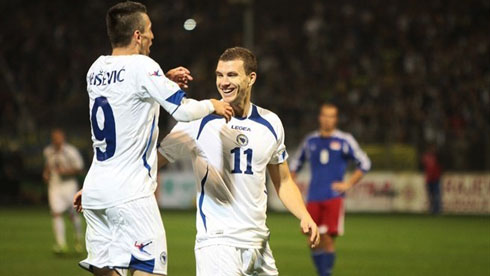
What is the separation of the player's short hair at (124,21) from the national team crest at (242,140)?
1.00 metres

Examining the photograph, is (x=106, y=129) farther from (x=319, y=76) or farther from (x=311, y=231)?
(x=319, y=76)

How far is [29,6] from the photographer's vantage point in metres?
36.6

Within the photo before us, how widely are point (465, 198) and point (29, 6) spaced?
760 inches

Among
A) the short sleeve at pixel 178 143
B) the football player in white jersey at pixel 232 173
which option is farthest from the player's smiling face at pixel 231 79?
the short sleeve at pixel 178 143

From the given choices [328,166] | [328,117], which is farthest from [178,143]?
[328,166]

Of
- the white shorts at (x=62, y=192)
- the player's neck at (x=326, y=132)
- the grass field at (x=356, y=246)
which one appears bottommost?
the grass field at (x=356, y=246)

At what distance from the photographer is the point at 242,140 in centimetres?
618

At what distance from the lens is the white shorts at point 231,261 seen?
5875mm

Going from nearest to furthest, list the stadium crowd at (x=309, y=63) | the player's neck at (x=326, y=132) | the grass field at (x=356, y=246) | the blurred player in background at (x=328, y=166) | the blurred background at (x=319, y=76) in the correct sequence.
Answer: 1. the blurred player in background at (x=328, y=166)
2. the player's neck at (x=326, y=132)
3. the grass field at (x=356, y=246)
4. the blurred background at (x=319, y=76)
5. the stadium crowd at (x=309, y=63)

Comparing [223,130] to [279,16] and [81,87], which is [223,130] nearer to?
[81,87]

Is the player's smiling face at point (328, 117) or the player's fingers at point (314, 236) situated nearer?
the player's fingers at point (314, 236)

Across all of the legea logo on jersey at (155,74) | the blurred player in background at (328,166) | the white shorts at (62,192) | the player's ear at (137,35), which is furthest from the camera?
the white shorts at (62,192)

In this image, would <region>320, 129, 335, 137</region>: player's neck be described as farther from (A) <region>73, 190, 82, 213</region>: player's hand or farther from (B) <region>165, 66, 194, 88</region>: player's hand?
(A) <region>73, 190, 82, 213</region>: player's hand

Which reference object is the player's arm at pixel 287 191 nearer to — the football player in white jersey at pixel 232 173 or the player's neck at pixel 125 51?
the football player in white jersey at pixel 232 173
